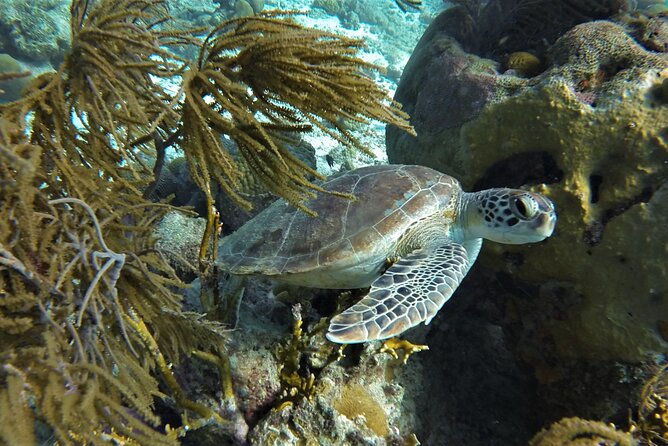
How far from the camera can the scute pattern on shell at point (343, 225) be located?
2.67m

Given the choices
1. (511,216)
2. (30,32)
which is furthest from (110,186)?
(30,32)

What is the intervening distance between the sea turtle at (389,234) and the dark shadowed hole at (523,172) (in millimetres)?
553

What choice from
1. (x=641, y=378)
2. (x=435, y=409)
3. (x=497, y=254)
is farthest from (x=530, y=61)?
(x=435, y=409)

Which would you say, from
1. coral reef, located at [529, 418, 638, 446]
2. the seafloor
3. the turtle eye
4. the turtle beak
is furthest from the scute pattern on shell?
coral reef, located at [529, 418, 638, 446]

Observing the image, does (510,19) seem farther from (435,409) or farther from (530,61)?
(435,409)

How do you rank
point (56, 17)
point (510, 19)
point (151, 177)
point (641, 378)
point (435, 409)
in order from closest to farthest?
point (151, 177)
point (641, 378)
point (435, 409)
point (510, 19)
point (56, 17)

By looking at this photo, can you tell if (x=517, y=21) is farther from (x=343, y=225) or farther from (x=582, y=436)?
(x=582, y=436)

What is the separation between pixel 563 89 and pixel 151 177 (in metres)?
3.30

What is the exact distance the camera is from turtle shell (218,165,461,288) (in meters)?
2.66

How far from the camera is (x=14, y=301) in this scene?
1.24 metres

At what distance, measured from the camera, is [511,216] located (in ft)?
8.91

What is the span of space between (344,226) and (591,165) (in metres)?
2.18

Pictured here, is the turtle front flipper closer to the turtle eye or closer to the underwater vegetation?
the turtle eye

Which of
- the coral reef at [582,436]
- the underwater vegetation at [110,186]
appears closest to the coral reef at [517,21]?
the underwater vegetation at [110,186]
